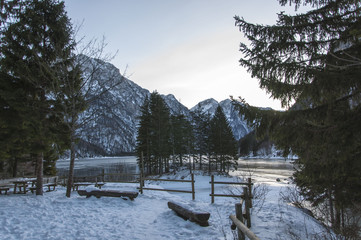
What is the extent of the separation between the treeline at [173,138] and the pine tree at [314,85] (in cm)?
2834

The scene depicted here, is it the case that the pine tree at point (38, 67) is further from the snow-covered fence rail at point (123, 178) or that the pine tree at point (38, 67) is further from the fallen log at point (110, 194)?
the snow-covered fence rail at point (123, 178)

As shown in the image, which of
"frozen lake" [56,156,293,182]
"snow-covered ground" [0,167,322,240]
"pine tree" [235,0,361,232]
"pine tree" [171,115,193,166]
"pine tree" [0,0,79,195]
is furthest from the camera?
"pine tree" [171,115,193,166]

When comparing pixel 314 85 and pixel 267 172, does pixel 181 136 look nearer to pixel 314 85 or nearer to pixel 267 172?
pixel 267 172

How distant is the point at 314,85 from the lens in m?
3.86

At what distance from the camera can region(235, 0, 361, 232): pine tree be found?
11.8 ft

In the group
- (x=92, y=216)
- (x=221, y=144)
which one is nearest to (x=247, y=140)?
(x=92, y=216)

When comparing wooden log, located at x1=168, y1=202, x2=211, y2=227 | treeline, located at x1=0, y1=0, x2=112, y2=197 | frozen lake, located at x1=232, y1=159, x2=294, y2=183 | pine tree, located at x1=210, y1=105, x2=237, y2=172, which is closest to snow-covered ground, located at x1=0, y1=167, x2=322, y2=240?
wooden log, located at x1=168, y1=202, x2=211, y2=227

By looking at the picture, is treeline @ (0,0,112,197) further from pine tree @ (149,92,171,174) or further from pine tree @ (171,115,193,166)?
pine tree @ (171,115,193,166)

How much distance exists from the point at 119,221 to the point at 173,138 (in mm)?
30531

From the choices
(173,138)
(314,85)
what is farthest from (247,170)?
(314,85)

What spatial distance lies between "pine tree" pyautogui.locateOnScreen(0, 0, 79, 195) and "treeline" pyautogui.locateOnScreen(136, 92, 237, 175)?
21.7 meters

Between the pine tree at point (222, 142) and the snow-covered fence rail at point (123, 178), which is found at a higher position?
the pine tree at point (222, 142)

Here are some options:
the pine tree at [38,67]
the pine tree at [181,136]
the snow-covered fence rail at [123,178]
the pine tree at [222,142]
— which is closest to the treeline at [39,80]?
the pine tree at [38,67]

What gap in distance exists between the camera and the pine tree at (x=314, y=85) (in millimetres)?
3602
